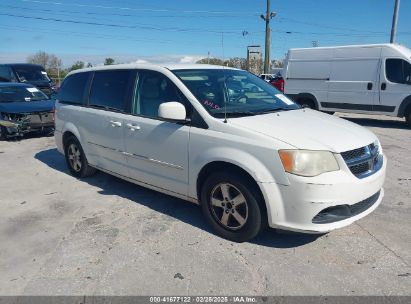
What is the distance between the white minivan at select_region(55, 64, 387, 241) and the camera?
3254 mm

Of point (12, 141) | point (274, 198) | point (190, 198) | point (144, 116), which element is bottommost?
point (12, 141)

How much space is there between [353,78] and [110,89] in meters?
8.54

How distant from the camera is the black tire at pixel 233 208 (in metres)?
3.46

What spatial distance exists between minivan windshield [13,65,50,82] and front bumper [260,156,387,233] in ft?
55.0

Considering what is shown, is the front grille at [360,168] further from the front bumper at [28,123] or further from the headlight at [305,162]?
the front bumper at [28,123]

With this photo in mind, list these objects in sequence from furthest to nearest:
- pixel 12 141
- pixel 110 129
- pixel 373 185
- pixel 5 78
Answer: pixel 5 78, pixel 12 141, pixel 110 129, pixel 373 185

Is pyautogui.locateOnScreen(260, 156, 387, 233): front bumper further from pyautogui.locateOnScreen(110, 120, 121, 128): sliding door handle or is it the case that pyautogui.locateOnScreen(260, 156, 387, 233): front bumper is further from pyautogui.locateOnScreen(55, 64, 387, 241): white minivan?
pyautogui.locateOnScreen(110, 120, 121, 128): sliding door handle

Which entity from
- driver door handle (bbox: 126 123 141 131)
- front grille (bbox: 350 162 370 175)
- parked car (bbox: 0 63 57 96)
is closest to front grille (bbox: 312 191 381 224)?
front grille (bbox: 350 162 370 175)

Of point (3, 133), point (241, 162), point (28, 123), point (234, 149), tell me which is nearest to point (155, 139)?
point (234, 149)

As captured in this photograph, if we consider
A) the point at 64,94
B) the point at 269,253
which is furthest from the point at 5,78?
the point at 269,253

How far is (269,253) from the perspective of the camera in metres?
3.51

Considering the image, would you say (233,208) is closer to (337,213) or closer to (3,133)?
Answer: (337,213)

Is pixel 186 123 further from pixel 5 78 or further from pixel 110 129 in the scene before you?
pixel 5 78

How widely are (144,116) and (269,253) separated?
2.11 meters
